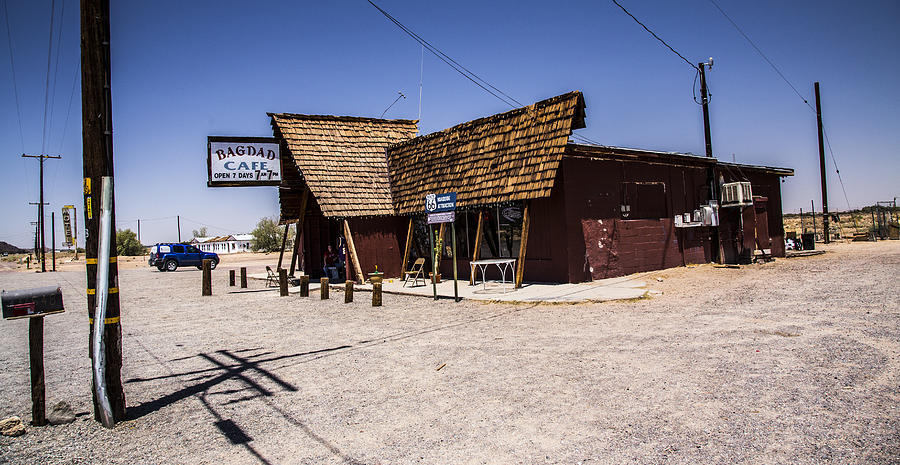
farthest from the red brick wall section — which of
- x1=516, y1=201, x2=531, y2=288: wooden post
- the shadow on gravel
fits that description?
the shadow on gravel

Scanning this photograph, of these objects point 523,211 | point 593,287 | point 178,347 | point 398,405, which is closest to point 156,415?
point 398,405

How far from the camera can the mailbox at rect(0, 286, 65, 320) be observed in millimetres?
5004

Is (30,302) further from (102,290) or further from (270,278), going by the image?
(270,278)

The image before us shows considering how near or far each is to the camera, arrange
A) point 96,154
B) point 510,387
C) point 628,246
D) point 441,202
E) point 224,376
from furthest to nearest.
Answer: point 628,246 → point 441,202 → point 224,376 → point 510,387 → point 96,154

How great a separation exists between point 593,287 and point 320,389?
8.97 metres

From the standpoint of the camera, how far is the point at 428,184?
61.1ft

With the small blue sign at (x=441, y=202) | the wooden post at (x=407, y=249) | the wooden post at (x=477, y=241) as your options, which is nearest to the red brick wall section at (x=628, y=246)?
the wooden post at (x=477, y=241)

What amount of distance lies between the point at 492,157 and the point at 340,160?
6.57 m

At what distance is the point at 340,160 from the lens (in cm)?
2019

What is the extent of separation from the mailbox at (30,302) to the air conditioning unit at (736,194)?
62.2 feet

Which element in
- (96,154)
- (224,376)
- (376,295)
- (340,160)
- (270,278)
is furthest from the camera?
(270,278)

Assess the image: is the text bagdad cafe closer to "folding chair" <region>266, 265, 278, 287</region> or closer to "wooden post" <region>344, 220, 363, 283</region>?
"wooden post" <region>344, 220, 363, 283</region>

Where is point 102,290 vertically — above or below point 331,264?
above

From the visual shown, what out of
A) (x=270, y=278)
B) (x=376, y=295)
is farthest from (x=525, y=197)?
(x=270, y=278)
